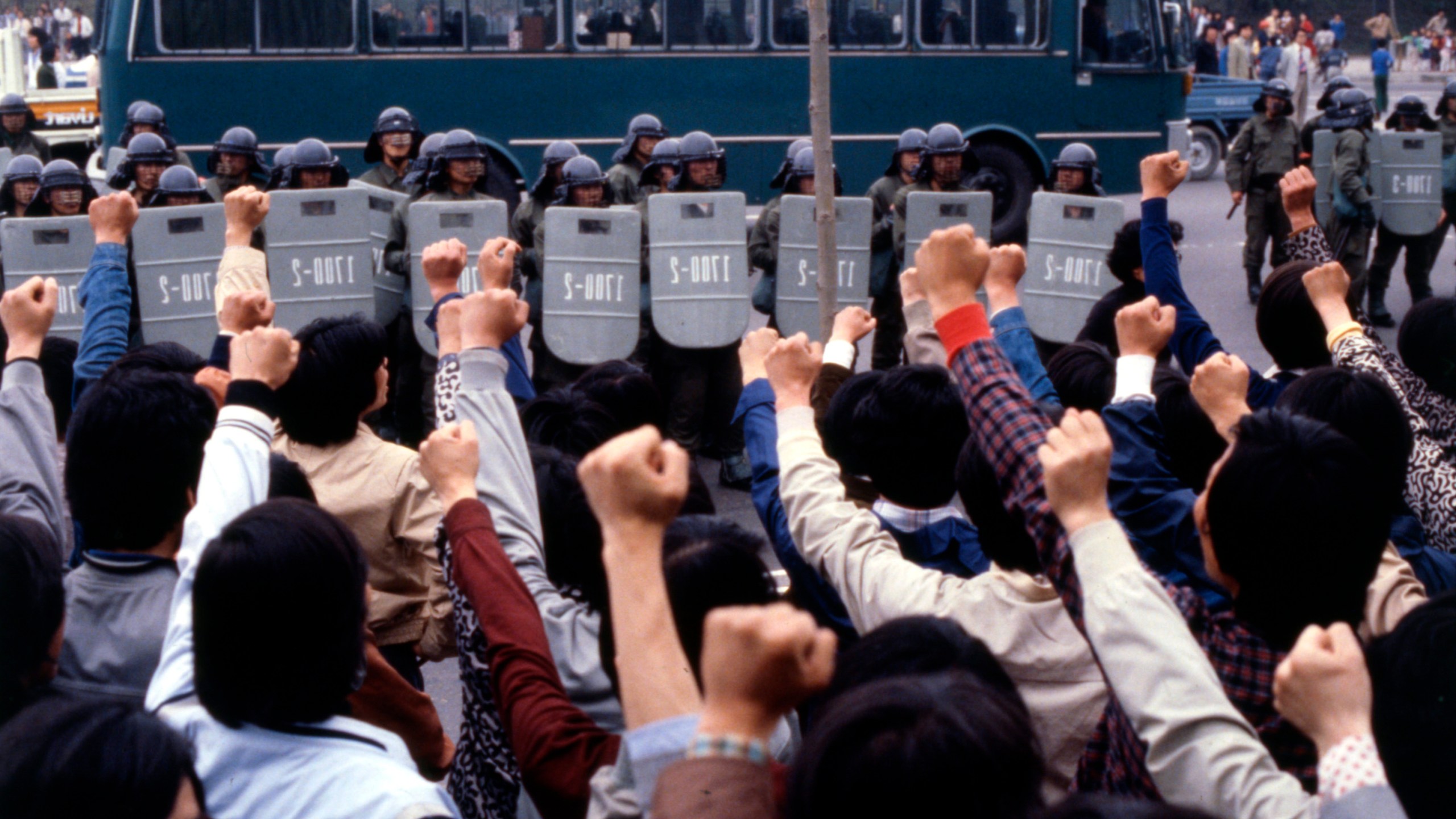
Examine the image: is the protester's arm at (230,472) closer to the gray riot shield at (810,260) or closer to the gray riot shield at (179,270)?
the gray riot shield at (179,270)

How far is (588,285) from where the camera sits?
23.3ft

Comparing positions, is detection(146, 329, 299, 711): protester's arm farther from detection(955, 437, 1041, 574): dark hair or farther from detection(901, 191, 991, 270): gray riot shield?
detection(901, 191, 991, 270): gray riot shield

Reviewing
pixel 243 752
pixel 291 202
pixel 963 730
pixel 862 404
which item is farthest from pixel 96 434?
pixel 291 202

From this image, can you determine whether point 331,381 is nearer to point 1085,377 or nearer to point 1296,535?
point 1085,377

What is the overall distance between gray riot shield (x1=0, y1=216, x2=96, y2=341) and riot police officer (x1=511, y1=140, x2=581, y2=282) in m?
2.09

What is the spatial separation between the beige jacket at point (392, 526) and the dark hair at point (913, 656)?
152 centimetres

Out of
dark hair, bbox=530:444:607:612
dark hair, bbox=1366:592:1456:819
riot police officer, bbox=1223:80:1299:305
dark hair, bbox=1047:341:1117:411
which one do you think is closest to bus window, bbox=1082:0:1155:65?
riot police officer, bbox=1223:80:1299:305

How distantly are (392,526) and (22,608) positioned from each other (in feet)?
3.42

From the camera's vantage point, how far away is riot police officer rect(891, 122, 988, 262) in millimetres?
7996

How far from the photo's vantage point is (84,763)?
1548 mm

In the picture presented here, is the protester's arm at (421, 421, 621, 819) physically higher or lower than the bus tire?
lower

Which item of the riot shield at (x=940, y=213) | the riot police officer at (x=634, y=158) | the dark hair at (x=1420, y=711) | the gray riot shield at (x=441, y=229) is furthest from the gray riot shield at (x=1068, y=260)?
the dark hair at (x=1420, y=711)

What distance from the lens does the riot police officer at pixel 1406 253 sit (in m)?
10.4

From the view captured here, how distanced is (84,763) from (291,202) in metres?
5.82
